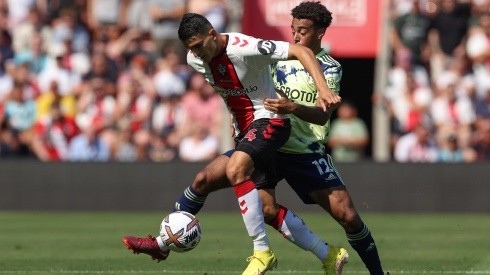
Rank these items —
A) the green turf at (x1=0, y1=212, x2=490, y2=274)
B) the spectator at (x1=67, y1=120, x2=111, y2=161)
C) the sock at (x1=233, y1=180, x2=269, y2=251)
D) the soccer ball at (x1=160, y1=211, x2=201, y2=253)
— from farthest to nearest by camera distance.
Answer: the spectator at (x1=67, y1=120, x2=111, y2=161) → the green turf at (x1=0, y1=212, x2=490, y2=274) → the soccer ball at (x1=160, y1=211, x2=201, y2=253) → the sock at (x1=233, y1=180, x2=269, y2=251)

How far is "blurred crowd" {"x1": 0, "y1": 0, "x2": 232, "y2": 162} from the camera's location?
20.7 m

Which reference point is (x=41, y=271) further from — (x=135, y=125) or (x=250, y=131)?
(x=135, y=125)

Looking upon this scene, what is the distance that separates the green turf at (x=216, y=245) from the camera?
11594 millimetres

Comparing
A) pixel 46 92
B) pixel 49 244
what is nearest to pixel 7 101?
pixel 46 92

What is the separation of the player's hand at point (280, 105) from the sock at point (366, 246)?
52.6 inches

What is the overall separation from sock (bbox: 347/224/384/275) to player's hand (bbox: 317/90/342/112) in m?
1.45

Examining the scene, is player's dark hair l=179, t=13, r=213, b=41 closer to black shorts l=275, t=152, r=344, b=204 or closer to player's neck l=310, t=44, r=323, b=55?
player's neck l=310, t=44, r=323, b=55

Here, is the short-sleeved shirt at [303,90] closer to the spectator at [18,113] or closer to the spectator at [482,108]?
the spectator at [482,108]

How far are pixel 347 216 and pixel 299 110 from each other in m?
1.08

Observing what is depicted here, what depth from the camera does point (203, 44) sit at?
30.0 feet

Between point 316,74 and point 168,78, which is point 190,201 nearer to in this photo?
point 316,74

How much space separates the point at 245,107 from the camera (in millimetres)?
9547

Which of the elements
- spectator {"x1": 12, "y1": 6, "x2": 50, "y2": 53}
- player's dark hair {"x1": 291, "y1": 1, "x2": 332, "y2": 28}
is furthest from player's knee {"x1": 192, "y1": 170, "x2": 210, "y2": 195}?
spectator {"x1": 12, "y1": 6, "x2": 50, "y2": 53}

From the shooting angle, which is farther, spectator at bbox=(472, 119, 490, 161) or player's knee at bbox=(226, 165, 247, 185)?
spectator at bbox=(472, 119, 490, 161)
